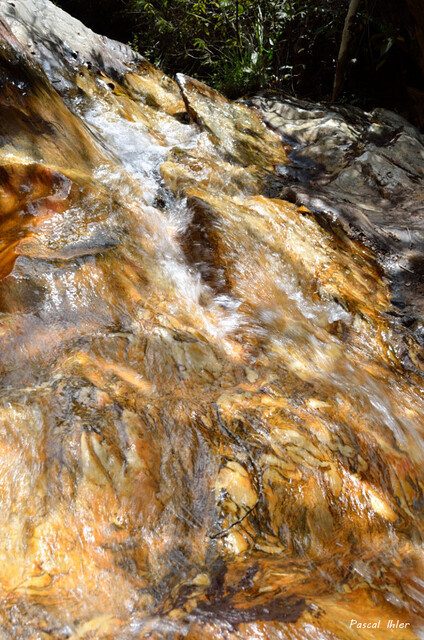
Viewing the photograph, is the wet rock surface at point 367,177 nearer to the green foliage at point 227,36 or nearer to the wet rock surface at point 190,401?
the wet rock surface at point 190,401

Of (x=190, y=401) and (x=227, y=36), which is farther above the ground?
(x=227, y=36)

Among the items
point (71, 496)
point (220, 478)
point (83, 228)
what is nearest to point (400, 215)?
point (83, 228)

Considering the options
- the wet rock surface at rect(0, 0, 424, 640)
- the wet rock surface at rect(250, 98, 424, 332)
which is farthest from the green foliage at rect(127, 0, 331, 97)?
the wet rock surface at rect(0, 0, 424, 640)

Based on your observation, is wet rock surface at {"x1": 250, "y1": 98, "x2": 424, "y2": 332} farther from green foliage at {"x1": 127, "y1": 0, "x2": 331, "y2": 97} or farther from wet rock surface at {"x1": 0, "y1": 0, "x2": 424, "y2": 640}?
green foliage at {"x1": 127, "y1": 0, "x2": 331, "y2": 97}

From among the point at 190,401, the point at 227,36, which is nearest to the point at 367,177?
the point at 190,401

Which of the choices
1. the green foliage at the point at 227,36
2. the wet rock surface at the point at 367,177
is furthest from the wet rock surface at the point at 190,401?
the green foliage at the point at 227,36

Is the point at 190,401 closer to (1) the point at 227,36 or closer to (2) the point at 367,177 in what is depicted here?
(2) the point at 367,177

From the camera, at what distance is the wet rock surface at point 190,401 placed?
56.5 inches

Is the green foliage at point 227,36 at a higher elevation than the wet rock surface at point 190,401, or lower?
higher

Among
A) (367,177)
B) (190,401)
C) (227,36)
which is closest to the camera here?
(190,401)

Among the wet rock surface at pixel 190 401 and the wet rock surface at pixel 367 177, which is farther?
the wet rock surface at pixel 367 177

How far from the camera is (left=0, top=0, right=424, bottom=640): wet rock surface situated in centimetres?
143

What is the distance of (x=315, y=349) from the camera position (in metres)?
2.99

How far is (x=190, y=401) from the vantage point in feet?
7.05
